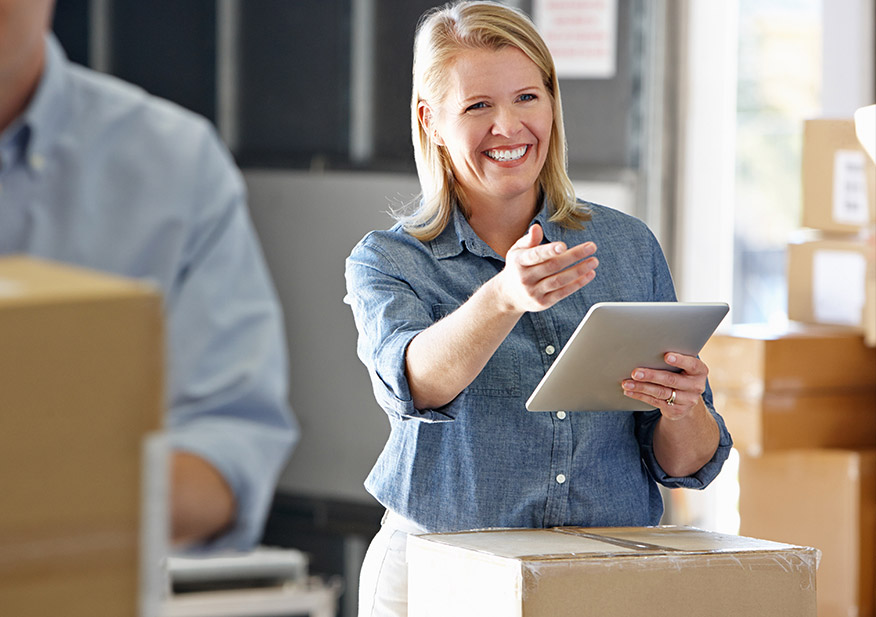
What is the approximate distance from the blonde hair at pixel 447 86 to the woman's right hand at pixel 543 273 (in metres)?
0.29

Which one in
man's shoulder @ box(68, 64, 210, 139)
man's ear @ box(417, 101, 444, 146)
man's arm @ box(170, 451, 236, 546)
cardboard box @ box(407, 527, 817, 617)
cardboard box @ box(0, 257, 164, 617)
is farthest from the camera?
man's ear @ box(417, 101, 444, 146)

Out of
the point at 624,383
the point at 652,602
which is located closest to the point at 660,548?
the point at 652,602

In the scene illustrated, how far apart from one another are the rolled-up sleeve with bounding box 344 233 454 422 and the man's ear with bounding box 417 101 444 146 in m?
0.18

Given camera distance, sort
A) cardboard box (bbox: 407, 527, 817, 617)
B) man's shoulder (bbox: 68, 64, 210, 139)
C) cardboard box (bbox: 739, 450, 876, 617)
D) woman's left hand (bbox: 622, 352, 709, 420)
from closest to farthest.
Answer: man's shoulder (bbox: 68, 64, 210, 139)
cardboard box (bbox: 407, 527, 817, 617)
woman's left hand (bbox: 622, 352, 709, 420)
cardboard box (bbox: 739, 450, 876, 617)

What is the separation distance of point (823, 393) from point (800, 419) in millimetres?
98

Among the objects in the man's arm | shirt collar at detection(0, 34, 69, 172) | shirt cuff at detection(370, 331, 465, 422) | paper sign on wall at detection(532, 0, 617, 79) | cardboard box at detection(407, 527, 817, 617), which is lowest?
cardboard box at detection(407, 527, 817, 617)

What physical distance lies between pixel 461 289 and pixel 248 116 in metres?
2.25

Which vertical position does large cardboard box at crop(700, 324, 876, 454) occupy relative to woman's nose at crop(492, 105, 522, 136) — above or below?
below

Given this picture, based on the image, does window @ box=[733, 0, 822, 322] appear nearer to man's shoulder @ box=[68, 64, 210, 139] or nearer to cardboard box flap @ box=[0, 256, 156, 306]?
man's shoulder @ box=[68, 64, 210, 139]

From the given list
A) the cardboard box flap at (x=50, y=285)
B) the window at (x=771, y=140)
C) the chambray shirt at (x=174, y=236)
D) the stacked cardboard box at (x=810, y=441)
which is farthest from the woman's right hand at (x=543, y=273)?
the window at (x=771, y=140)

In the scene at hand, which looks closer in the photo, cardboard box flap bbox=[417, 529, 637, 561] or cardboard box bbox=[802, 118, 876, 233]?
cardboard box flap bbox=[417, 529, 637, 561]

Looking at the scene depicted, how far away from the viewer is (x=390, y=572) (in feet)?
4.96

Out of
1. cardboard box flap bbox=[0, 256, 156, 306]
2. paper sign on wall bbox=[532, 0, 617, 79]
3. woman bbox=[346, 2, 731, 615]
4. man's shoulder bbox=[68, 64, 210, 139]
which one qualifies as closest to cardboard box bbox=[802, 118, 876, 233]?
paper sign on wall bbox=[532, 0, 617, 79]

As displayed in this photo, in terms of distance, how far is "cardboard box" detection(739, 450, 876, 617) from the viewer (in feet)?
9.06
